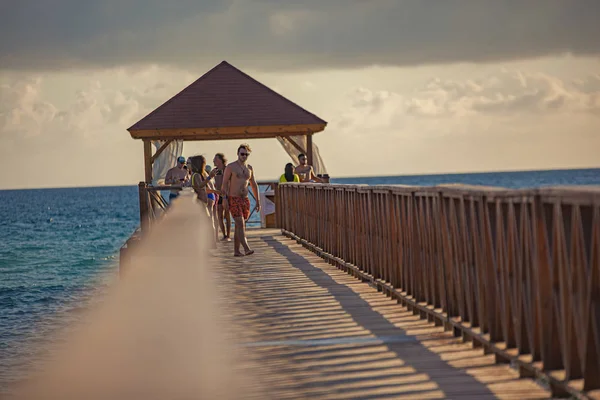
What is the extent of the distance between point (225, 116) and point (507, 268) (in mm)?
20838

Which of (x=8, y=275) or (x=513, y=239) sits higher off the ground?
(x=513, y=239)

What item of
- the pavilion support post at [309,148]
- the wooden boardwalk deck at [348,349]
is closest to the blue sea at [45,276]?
the wooden boardwalk deck at [348,349]

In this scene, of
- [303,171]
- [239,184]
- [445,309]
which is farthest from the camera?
[303,171]

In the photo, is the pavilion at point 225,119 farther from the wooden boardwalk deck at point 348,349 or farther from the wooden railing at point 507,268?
the wooden railing at point 507,268

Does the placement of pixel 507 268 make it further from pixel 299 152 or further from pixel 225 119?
pixel 299 152

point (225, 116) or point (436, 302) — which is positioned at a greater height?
point (225, 116)

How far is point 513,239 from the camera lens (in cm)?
635

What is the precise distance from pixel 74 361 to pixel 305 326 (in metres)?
6.31

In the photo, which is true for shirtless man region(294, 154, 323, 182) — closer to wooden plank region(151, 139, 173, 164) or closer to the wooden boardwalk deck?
wooden plank region(151, 139, 173, 164)

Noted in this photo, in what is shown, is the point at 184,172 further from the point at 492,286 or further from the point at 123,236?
the point at 123,236

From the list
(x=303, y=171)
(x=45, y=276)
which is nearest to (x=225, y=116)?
(x=303, y=171)

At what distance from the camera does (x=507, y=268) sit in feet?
21.3

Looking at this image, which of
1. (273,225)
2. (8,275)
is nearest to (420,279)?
(273,225)

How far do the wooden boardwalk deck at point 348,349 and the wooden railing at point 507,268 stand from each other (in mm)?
191
